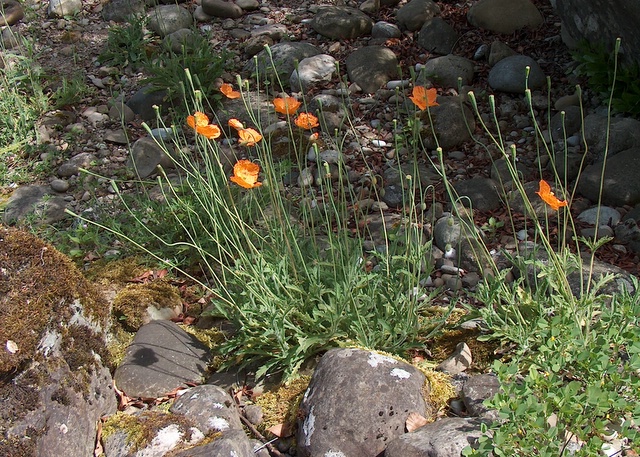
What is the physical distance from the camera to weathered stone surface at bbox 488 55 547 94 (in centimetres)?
480

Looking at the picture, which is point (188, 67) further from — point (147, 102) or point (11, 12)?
point (11, 12)

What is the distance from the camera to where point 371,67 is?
514cm

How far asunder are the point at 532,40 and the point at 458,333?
3085mm

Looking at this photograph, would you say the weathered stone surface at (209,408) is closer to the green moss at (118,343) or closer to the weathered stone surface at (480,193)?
the green moss at (118,343)

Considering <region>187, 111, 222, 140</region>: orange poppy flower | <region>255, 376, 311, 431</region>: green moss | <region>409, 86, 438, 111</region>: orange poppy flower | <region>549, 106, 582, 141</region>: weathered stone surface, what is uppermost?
<region>409, 86, 438, 111</region>: orange poppy flower

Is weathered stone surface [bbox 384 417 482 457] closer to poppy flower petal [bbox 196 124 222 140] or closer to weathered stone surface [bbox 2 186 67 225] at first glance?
poppy flower petal [bbox 196 124 222 140]

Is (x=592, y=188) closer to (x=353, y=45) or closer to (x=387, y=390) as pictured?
(x=387, y=390)

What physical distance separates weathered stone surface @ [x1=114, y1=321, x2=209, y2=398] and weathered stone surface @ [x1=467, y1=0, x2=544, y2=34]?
3.56m

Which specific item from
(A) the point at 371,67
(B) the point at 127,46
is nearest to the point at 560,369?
(A) the point at 371,67

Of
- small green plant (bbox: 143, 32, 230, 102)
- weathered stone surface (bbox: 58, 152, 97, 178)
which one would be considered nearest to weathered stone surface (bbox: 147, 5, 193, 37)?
small green plant (bbox: 143, 32, 230, 102)

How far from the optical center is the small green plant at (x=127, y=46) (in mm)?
5609

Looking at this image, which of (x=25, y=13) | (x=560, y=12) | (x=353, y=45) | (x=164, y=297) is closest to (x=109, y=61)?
(x=25, y=13)

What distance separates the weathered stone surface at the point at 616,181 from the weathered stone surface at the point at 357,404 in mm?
1869

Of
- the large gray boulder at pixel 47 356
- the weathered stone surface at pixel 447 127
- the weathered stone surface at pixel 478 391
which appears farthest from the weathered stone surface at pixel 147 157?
the weathered stone surface at pixel 478 391
